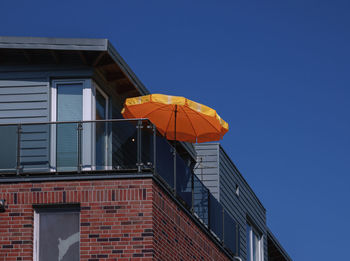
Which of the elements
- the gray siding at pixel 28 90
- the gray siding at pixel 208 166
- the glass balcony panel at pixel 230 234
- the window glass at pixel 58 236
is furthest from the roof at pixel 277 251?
the window glass at pixel 58 236

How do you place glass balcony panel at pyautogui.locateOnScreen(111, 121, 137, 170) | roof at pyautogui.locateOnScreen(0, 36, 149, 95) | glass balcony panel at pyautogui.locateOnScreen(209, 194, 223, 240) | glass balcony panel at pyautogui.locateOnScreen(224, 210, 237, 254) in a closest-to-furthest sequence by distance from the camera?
glass balcony panel at pyautogui.locateOnScreen(111, 121, 137, 170) < roof at pyautogui.locateOnScreen(0, 36, 149, 95) < glass balcony panel at pyautogui.locateOnScreen(209, 194, 223, 240) < glass balcony panel at pyautogui.locateOnScreen(224, 210, 237, 254)

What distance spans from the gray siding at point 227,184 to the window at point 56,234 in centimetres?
1401

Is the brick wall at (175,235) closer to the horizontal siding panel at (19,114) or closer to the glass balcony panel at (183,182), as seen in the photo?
the glass balcony panel at (183,182)

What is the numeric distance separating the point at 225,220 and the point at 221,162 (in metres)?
7.82

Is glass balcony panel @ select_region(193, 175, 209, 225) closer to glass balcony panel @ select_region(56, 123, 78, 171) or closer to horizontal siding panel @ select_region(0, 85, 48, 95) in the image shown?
horizontal siding panel @ select_region(0, 85, 48, 95)

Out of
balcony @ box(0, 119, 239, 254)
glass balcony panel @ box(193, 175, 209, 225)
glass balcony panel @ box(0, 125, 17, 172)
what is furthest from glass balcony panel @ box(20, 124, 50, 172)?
glass balcony panel @ box(193, 175, 209, 225)

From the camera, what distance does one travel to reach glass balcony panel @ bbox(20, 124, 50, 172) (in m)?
20.1

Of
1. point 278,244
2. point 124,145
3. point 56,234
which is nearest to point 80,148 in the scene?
point 124,145

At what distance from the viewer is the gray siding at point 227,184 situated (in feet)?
109

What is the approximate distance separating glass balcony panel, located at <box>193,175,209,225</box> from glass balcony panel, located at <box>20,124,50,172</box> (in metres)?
4.58

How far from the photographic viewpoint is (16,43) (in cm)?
2302

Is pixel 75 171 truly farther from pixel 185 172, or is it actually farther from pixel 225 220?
pixel 225 220

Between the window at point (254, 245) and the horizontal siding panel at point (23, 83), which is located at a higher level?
the horizontal siding panel at point (23, 83)

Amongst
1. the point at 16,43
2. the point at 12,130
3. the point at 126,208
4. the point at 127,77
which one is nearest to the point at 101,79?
the point at 127,77
